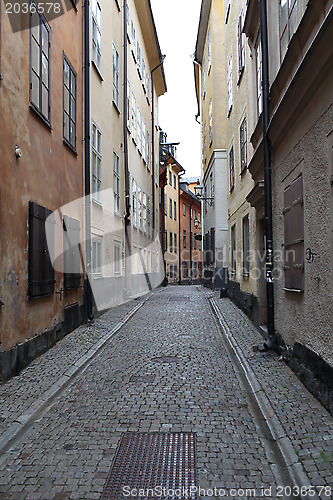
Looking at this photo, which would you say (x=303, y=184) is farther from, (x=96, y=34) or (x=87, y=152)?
(x=96, y=34)

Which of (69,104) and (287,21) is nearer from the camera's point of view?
(287,21)

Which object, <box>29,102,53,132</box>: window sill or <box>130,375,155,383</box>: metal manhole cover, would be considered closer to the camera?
<box>130,375,155,383</box>: metal manhole cover

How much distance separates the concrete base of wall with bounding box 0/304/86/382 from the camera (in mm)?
6156

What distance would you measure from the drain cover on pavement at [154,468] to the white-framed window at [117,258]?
1068cm

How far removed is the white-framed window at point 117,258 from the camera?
15.0 meters

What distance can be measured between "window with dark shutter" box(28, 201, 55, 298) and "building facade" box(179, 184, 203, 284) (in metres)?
33.4

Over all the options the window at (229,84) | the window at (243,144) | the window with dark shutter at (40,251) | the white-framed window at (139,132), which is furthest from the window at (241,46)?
the white-framed window at (139,132)

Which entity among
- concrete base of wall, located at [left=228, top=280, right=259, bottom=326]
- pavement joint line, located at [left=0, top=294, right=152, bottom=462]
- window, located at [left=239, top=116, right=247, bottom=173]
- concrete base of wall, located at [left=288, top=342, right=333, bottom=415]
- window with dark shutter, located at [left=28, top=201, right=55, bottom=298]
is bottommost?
pavement joint line, located at [left=0, top=294, right=152, bottom=462]

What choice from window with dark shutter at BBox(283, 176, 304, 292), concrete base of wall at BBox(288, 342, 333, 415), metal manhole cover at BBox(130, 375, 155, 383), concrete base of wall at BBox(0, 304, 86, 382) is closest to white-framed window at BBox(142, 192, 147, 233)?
concrete base of wall at BBox(0, 304, 86, 382)

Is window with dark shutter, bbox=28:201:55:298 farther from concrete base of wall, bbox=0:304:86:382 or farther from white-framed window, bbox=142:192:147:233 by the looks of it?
white-framed window, bbox=142:192:147:233

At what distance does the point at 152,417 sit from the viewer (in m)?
4.86

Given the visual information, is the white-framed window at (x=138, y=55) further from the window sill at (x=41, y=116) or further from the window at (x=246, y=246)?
the window sill at (x=41, y=116)

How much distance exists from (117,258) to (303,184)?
10.1 metres

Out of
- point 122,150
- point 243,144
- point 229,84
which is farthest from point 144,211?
point 243,144
